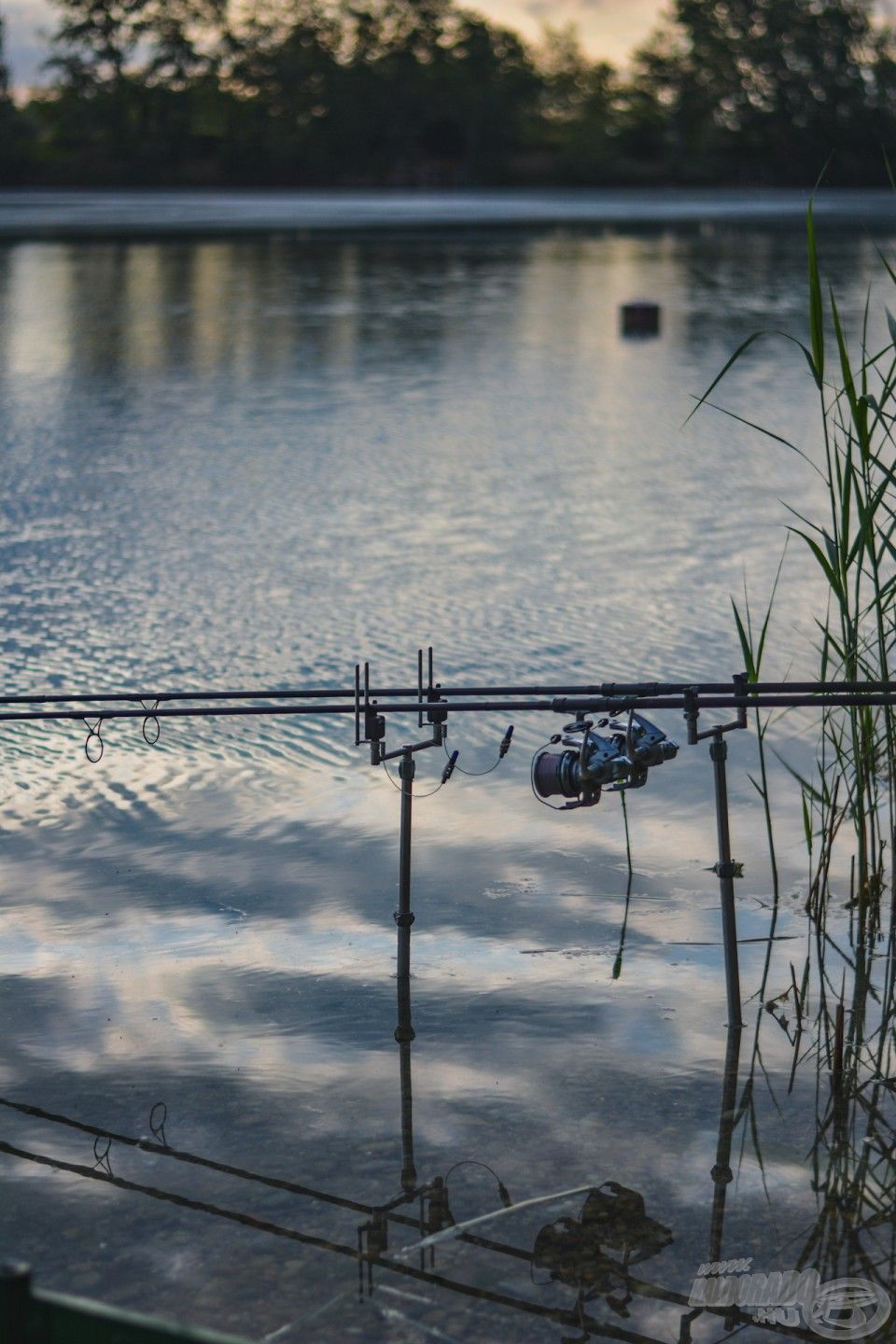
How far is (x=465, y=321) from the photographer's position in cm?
3056

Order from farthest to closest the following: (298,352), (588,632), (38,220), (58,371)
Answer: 1. (38,220)
2. (298,352)
3. (58,371)
4. (588,632)

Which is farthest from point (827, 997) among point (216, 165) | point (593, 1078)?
point (216, 165)

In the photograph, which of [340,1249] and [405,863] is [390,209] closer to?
[405,863]

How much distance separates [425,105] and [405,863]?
99.1 meters

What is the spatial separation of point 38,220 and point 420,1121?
6397 cm

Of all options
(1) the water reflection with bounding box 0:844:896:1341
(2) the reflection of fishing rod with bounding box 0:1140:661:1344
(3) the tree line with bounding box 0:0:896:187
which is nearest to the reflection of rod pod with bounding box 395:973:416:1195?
(1) the water reflection with bounding box 0:844:896:1341

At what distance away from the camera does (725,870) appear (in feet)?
18.8

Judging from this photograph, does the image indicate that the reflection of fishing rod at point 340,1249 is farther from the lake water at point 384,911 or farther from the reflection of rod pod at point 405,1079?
the reflection of rod pod at point 405,1079

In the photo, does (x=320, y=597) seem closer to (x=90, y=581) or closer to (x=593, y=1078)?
(x=90, y=581)

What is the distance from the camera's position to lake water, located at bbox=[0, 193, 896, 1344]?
491 cm

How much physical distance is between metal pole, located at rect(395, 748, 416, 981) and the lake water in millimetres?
215

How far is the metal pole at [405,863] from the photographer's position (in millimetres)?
5793

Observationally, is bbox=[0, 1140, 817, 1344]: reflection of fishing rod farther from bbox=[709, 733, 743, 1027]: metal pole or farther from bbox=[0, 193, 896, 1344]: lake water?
bbox=[709, 733, 743, 1027]: metal pole

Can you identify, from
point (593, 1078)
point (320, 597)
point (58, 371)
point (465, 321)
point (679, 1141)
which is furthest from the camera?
point (465, 321)
